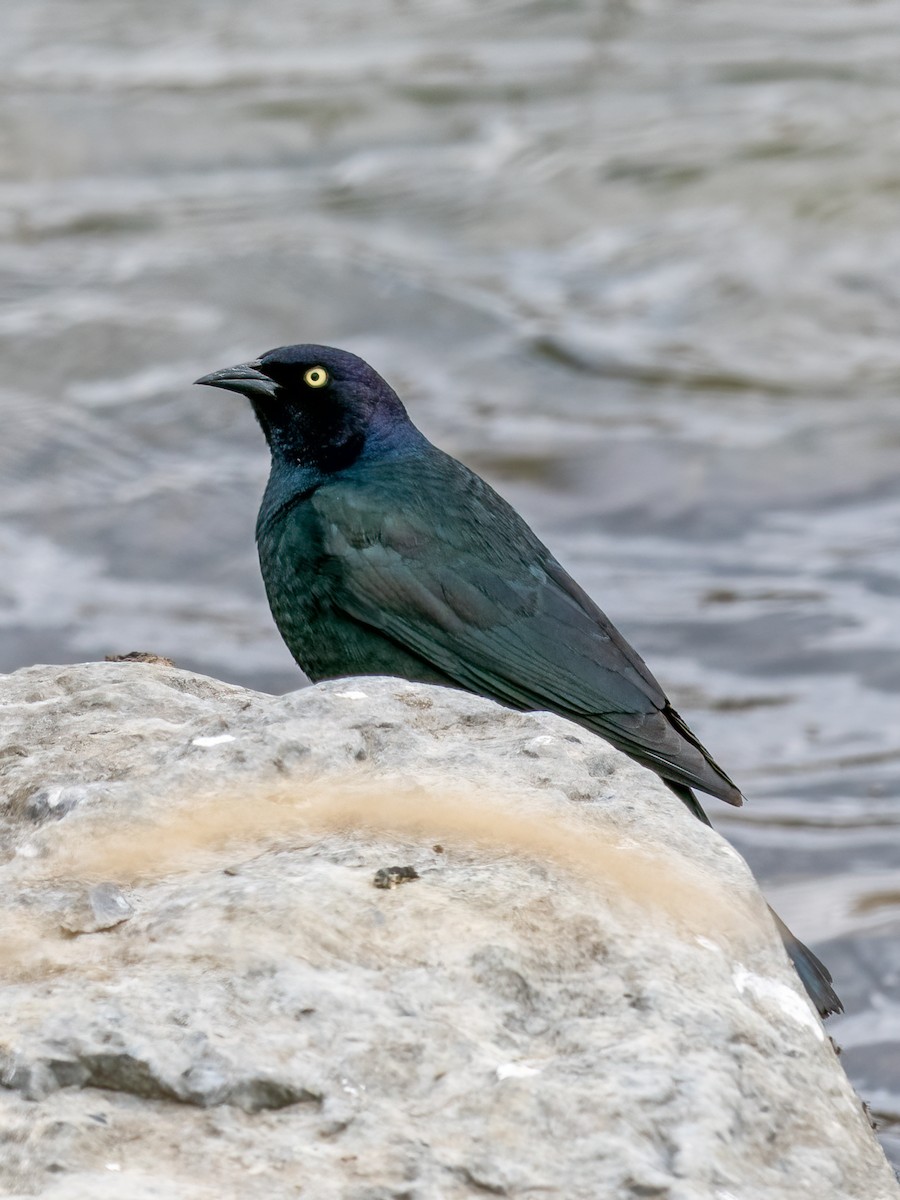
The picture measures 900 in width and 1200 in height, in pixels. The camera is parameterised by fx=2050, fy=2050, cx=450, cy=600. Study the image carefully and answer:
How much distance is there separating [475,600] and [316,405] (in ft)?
2.81

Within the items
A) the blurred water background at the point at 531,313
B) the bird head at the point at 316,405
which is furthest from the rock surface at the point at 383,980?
the blurred water background at the point at 531,313

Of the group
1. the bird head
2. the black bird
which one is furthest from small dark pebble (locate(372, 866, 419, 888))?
the bird head

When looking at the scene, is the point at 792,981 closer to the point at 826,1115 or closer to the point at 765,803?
the point at 826,1115

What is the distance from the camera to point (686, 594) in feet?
38.5

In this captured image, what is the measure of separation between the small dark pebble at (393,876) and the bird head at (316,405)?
10.1ft

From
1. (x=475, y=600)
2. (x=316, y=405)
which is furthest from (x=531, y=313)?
(x=475, y=600)

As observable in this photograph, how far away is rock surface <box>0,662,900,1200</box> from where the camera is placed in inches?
106

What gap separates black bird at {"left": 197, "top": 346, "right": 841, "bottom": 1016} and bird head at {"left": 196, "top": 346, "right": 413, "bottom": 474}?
0.17ft

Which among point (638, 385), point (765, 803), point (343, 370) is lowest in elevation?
point (765, 803)

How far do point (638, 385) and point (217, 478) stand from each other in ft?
10.0

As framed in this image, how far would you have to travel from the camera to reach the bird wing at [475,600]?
571 cm

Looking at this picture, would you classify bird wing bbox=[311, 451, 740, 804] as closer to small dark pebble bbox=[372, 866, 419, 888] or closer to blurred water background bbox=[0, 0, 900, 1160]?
small dark pebble bbox=[372, 866, 419, 888]

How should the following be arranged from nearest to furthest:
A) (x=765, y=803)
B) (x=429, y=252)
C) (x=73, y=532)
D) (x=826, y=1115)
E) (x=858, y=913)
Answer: (x=826, y=1115) → (x=858, y=913) → (x=765, y=803) → (x=73, y=532) → (x=429, y=252)

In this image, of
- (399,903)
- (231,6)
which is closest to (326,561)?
(399,903)
